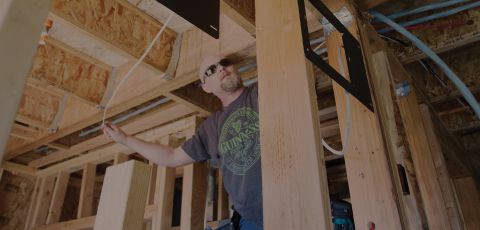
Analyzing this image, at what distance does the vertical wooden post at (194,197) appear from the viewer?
7.11 ft

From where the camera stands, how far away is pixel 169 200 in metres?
2.37

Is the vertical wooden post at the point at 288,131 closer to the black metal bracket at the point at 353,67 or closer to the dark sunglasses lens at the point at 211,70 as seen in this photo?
the black metal bracket at the point at 353,67

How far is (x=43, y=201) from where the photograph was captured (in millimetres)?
3324

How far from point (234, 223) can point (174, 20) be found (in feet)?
3.92

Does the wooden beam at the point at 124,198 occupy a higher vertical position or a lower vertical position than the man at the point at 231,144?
lower

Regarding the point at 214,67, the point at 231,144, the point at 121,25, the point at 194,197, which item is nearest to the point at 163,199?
the point at 194,197

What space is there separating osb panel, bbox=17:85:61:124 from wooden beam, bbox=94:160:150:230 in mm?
2517

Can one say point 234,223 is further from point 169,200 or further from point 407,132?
point 407,132

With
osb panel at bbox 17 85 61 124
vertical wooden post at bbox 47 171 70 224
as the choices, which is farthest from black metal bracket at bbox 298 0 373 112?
vertical wooden post at bbox 47 171 70 224

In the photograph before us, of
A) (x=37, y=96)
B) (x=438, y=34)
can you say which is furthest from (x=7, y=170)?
(x=438, y=34)

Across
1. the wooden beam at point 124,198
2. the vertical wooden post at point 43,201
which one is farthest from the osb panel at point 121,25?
the vertical wooden post at point 43,201

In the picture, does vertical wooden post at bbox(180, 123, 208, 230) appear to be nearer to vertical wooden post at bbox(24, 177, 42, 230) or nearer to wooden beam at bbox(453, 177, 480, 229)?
vertical wooden post at bbox(24, 177, 42, 230)

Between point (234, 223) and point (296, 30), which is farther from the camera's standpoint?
point (234, 223)

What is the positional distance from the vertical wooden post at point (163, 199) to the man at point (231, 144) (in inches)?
→ 13.9
